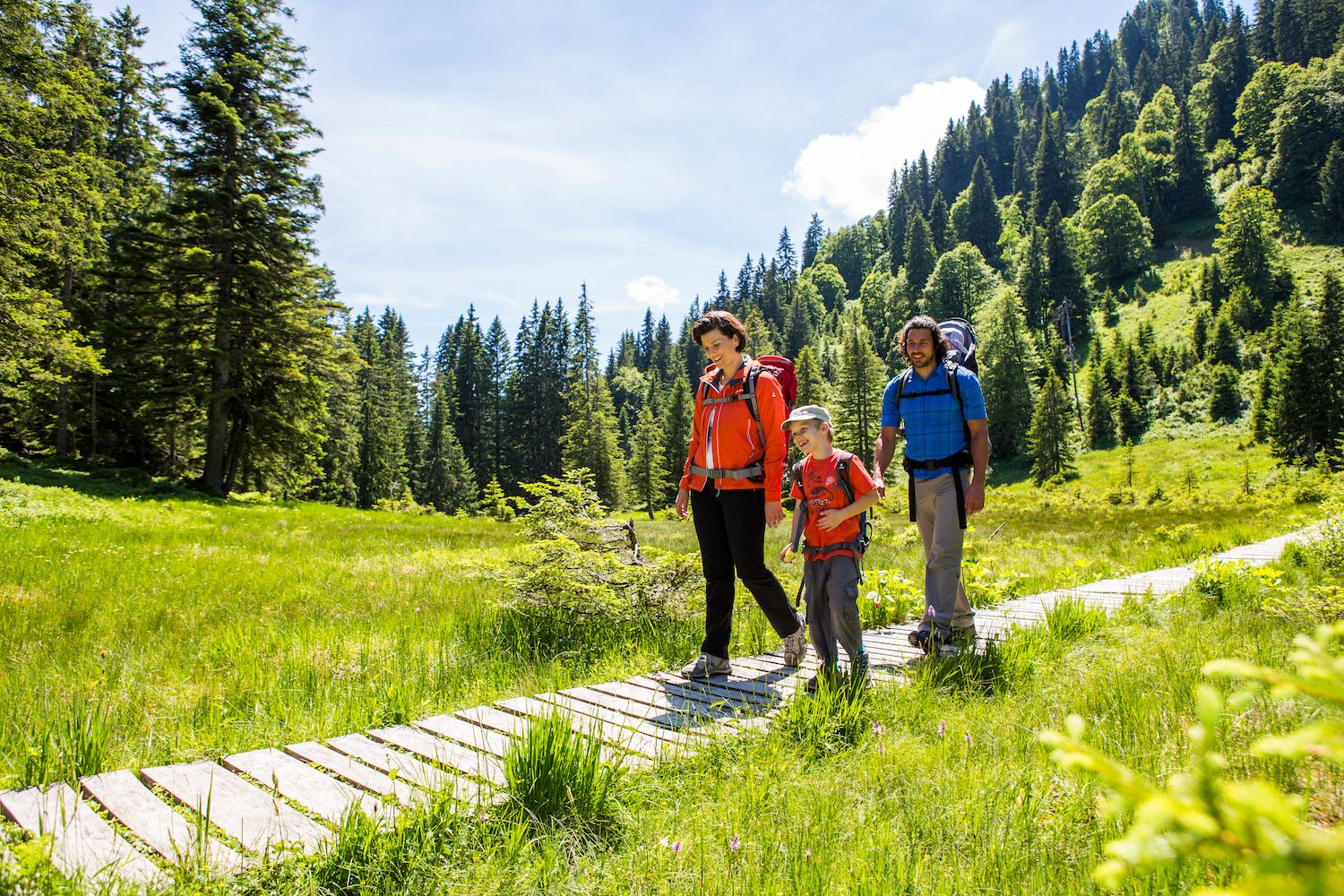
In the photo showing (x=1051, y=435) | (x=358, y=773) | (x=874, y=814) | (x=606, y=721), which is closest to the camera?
(x=874, y=814)

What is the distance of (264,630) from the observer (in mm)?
6266

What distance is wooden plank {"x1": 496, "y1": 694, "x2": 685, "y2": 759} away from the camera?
11.9 feet

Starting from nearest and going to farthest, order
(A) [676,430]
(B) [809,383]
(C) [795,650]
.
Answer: (C) [795,650] → (B) [809,383] → (A) [676,430]

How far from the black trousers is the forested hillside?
2.71 metres

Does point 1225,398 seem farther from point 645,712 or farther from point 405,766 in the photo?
point 405,766

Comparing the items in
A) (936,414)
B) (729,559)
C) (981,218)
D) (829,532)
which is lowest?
(729,559)

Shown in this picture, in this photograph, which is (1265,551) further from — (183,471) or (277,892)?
Answer: (183,471)

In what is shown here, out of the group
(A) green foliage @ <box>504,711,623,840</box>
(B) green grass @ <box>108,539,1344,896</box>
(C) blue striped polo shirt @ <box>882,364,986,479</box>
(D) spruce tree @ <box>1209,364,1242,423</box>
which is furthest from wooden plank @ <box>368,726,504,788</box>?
(D) spruce tree @ <box>1209,364,1242,423</box>

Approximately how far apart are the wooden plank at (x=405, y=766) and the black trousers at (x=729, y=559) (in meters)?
2.52

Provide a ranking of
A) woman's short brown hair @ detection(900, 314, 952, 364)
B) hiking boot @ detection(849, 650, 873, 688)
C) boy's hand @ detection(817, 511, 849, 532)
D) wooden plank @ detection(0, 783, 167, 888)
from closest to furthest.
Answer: wooden plank @ detection(0, 783, 167, 888)
hiking boot @ detection(849, 650, 873, 688)
boy's hand @ detection(817, 511, 849, 532)
woman's short brown hair @ detection(900, 314, 952, 364)

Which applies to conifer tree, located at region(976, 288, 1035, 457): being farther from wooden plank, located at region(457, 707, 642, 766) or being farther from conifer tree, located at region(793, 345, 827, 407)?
wooden plank, located at region(457, 707, 642, 766)

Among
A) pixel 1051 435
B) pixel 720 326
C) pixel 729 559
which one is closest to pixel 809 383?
pixel 1051 435

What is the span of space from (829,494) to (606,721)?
2.16 m

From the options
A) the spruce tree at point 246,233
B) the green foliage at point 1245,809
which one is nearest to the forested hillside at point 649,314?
the spruce tree at point 246,233
